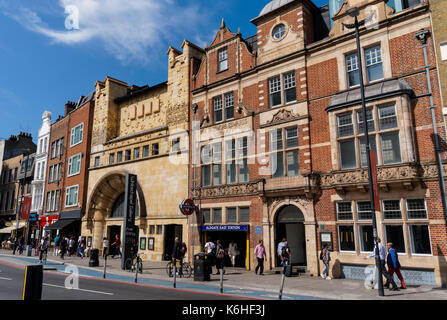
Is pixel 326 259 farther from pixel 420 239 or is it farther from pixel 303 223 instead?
pixel 420 239

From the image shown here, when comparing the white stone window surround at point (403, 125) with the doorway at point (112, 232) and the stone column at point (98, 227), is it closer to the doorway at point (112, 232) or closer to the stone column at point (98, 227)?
→ the doorway at point (112, 232)

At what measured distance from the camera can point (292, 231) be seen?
21.9 metres

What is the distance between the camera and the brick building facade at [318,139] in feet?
49.4

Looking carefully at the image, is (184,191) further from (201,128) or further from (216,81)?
(216,81)

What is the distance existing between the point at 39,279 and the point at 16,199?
5056 cm

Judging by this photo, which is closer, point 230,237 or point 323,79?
point 323,79

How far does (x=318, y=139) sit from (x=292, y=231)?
22.4 feet

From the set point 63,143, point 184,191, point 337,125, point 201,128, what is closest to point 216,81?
point 201,128

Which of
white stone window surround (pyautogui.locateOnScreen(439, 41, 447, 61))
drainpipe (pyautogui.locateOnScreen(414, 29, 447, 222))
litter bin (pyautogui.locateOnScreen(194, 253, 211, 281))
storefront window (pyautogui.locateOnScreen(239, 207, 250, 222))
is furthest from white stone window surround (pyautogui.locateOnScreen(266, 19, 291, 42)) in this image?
litter bin (pyautogui.locateOnScreen(194, 253, 211, 281))

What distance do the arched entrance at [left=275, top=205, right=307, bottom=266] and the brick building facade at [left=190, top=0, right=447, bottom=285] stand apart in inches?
2.8

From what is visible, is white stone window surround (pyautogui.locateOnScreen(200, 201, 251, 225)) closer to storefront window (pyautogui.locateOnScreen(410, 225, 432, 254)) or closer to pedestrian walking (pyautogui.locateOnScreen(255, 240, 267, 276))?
pedestrian walking (pyautogui.locateOnScreen(255, 240, 267, 276))

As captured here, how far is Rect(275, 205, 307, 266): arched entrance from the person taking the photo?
749 inches

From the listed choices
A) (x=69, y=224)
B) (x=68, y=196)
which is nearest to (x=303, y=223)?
(x=69, y=224)

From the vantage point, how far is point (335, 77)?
18.3m
